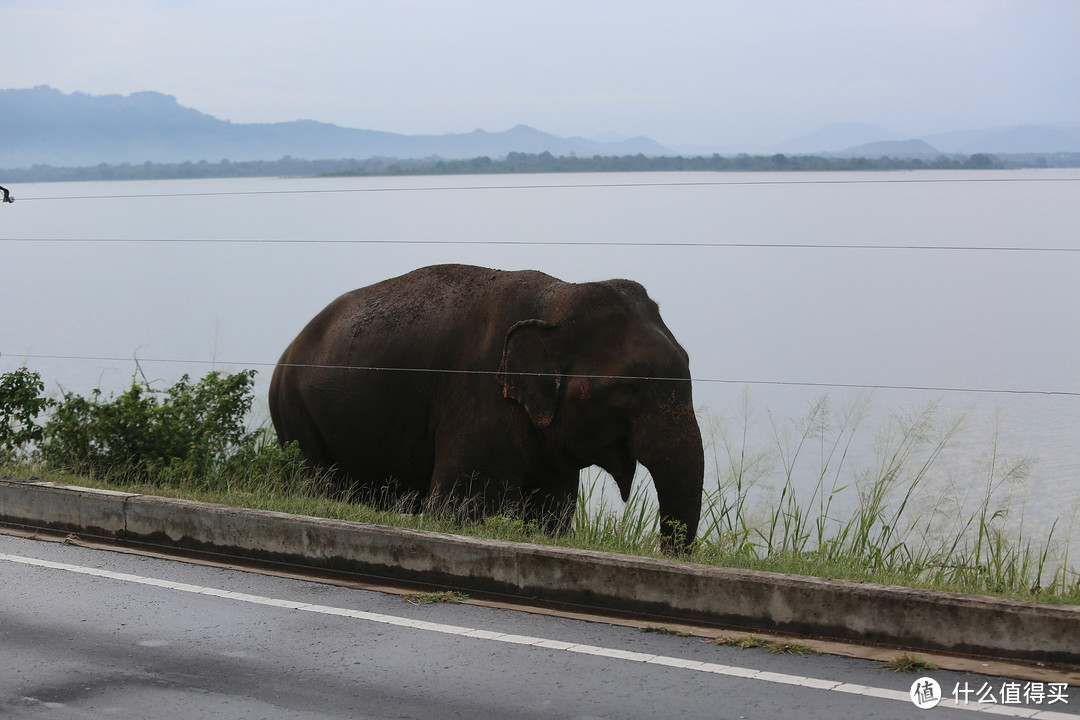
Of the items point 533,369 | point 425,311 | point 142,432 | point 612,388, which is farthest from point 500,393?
point 142,432

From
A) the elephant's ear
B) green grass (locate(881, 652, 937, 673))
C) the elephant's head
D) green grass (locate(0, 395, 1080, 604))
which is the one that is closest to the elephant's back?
the elephant's ear

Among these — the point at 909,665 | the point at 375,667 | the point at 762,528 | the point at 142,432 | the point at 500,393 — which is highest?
the point at 500,393

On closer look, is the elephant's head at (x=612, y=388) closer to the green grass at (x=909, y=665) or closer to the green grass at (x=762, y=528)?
the green grass at (x=762, y=528)

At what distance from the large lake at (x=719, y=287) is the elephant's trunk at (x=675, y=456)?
69 cm

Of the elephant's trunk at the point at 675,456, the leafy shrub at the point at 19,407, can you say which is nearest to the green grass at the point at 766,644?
the elephant's trunk at the point at 675,456

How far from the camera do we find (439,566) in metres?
7.71

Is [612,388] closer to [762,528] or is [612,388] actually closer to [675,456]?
[675,456]

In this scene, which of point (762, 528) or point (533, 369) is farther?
point (762, 528)

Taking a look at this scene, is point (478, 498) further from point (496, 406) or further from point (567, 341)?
point (567, 341)

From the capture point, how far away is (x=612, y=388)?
9.49 m

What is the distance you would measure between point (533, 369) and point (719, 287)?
31968 millimetres

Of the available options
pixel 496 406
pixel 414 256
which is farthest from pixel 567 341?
pixel 414 256

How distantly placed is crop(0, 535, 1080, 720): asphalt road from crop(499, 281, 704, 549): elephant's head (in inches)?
96.7

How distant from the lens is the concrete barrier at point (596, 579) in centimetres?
611
